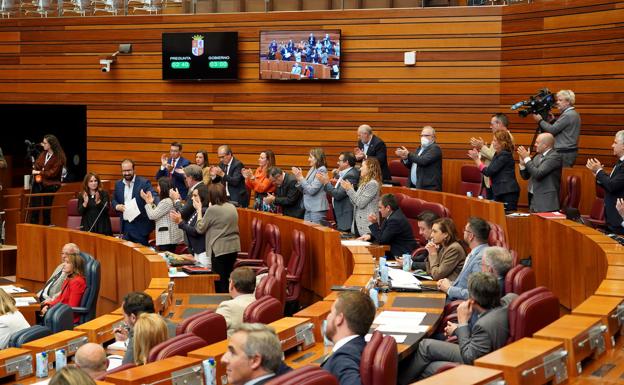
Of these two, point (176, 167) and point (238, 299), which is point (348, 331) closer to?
point (238, 299)

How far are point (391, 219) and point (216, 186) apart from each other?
5.43 feet

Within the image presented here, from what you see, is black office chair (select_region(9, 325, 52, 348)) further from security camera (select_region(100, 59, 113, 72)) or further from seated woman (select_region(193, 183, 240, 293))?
security camera (select_region(100, 59, 113, 72))

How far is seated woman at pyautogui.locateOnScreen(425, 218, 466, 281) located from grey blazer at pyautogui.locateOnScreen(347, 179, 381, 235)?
185 cm

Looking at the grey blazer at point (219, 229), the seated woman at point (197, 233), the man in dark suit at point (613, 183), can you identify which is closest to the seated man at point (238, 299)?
the grey blazer at point (219, 229)

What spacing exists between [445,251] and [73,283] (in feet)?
10.2

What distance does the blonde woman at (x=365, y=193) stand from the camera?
9.24 metres

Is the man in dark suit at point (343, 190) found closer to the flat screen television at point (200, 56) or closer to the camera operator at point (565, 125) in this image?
the camera operator at point (565, 125)

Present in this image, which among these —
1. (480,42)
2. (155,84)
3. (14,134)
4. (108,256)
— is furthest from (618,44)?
(14,134)

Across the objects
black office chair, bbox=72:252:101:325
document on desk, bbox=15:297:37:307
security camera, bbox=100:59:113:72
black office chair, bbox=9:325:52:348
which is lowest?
document on desk, bbox=15:297:37:307

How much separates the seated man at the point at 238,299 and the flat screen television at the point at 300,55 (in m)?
7.71

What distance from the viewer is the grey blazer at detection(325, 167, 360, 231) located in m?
9.82

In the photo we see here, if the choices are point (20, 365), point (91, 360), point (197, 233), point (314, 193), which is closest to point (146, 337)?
point (91, 360)

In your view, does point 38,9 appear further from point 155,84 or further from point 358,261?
point 358,261

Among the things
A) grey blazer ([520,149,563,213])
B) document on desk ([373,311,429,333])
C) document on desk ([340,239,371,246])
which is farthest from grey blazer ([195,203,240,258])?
document on desk ([373,311,429,333])
